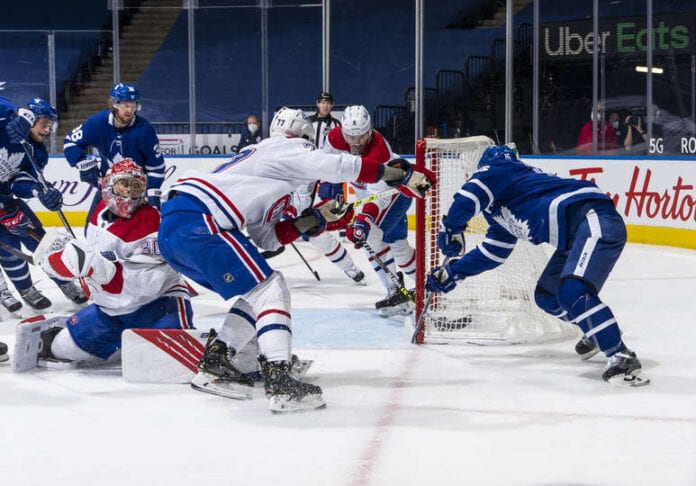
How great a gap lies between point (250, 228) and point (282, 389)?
0.65 meters

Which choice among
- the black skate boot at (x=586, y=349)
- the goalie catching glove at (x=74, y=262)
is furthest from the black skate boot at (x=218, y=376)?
the black skate boot at (x=586, y=349)

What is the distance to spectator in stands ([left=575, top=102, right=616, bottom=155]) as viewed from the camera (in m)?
8.52

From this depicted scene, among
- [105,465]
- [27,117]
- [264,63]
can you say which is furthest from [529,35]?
[105,465]

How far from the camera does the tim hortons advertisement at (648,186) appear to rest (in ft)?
24.9

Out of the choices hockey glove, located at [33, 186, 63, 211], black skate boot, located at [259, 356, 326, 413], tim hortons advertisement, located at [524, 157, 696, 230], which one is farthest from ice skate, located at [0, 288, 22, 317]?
tim hortons advertisement, located at [524, 157, 696, 230]

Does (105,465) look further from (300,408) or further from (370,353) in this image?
(370,353)

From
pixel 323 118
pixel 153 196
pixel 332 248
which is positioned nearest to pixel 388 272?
pixel 332 248

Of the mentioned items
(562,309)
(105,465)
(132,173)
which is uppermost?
(132,173)

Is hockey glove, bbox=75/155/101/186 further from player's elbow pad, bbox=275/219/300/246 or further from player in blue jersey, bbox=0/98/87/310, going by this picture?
player's elbow pad, bbox=275/219/300/246

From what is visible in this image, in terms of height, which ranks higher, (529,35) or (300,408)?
(529,35)

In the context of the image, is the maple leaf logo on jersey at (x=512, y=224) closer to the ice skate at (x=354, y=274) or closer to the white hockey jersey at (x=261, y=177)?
the white hockey jersey at (x=261, y=177)

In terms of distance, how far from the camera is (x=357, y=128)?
15.6ft

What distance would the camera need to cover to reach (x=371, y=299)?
18.3 ft

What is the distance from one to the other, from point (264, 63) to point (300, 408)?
22.5 feet
